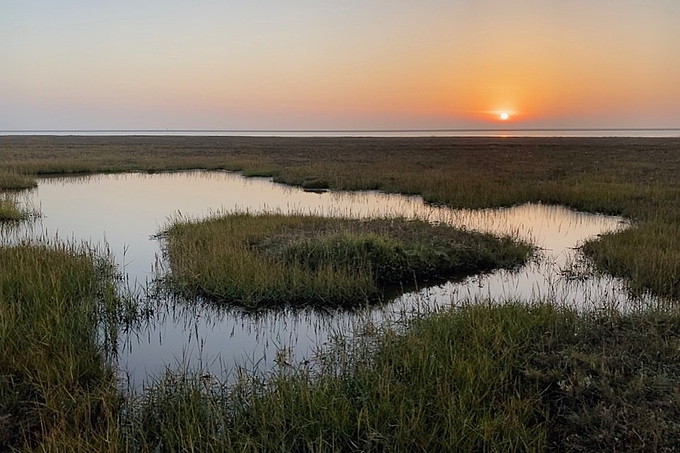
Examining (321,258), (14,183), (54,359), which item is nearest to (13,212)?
(14,183)

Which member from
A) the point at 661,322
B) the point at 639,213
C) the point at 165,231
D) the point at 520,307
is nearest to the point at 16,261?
the point at 165,231

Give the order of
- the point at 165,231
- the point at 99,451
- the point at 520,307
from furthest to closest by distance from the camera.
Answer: the point at 165,231 → the point at 520,307 → the point at 99,451

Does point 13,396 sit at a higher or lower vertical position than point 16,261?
lower

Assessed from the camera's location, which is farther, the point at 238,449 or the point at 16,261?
the point at 16,261

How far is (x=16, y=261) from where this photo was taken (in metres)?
9.16

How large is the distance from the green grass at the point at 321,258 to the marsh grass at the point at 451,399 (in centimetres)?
238

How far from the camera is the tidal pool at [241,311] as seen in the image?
724cm

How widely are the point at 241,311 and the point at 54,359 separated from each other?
3.36 metres

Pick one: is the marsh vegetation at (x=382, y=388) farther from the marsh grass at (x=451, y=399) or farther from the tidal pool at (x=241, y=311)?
the tidal pool at (x=241, y=311)

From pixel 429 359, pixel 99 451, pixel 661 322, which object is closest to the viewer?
pixel 99 451

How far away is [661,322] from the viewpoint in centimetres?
653

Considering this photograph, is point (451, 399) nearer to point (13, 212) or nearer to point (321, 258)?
point (321, 258)

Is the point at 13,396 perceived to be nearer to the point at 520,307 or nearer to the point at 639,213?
the point at 520,307

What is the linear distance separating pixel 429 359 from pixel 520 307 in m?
2.15
